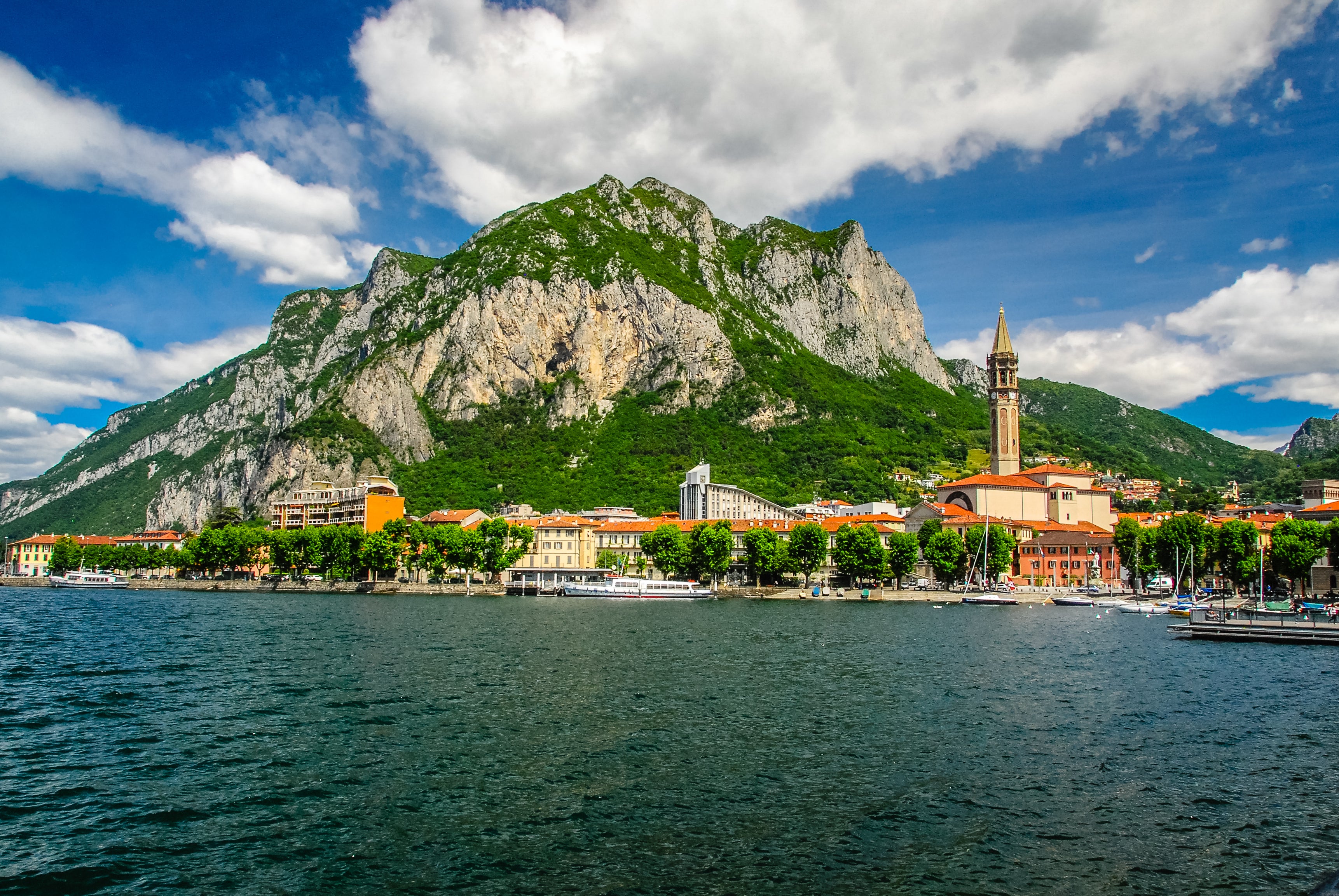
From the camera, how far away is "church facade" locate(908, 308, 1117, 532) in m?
132

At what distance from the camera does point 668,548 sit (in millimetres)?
113438

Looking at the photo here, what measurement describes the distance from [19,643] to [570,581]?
253 feet

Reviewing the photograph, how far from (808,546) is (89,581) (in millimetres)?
110357

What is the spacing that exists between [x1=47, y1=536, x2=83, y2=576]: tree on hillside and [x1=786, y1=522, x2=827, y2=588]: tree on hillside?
123 m

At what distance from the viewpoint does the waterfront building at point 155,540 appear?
507ft

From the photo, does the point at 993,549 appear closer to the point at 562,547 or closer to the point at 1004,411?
the point at 1004,411

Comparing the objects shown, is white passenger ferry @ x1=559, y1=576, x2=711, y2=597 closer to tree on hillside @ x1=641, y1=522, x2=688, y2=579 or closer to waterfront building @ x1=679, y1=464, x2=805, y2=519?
tree on hillside @ x1=641, y1=522, x2=688, y2=579

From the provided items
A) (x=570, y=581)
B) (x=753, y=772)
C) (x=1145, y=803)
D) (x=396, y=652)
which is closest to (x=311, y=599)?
(x=570, y=581)

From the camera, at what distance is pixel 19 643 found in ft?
159

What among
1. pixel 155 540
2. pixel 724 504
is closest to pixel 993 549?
pixel 724 504

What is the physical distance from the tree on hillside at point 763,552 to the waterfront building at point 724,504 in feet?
116

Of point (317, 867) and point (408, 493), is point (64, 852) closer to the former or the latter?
point (317, 867)

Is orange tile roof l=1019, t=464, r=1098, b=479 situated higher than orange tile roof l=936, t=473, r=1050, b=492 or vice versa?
orange tile roof l=1019, t=464, r=1098, b=479

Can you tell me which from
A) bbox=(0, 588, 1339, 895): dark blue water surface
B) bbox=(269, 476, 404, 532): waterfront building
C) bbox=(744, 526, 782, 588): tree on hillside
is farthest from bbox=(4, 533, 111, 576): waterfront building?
bbox=(0, 588, 1339, 895): dark blue water surface
